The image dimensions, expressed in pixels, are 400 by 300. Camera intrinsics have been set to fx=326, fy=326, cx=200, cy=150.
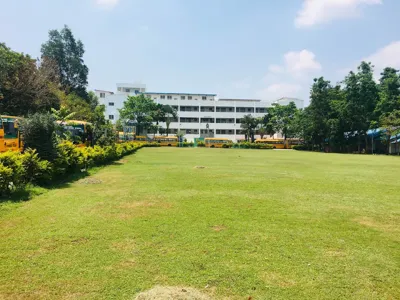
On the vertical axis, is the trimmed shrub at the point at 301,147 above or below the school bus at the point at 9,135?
below

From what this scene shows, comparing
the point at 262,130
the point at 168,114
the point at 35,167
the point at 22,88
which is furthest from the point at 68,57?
the point at 35,167

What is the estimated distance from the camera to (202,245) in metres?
4.80

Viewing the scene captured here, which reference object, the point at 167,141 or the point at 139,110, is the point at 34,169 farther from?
the point at 167,141

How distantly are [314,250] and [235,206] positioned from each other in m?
2.96

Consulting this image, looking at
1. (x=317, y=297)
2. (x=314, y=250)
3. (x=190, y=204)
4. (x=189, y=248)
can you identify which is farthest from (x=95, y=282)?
(x=190, y=204)

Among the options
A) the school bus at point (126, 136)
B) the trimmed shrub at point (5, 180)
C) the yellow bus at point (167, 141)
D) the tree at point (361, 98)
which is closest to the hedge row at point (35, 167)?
the trimmed shrub at point (5, 180)

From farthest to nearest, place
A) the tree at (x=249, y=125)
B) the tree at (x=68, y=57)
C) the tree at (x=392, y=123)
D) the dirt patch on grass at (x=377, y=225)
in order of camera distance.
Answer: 1. the tree at (x=249, y=125)
2. the tree at (x=68, y=57)
3. the tree at (x=392, y=123)
4. the dirt patch on grass at (x=377, y=225)

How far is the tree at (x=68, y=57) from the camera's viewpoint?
52.4 m

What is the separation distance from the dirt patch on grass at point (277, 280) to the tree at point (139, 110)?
51.2m

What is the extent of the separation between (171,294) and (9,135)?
1635 centimetres

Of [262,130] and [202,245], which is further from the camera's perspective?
[262,130]

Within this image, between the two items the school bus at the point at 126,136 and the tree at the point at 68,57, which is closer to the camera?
the school bus at the point at 126,136

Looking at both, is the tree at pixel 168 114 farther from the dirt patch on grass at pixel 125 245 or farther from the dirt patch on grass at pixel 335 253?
the dirt patch on grass at pixel 335 253

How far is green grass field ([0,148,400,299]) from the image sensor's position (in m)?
3.56
